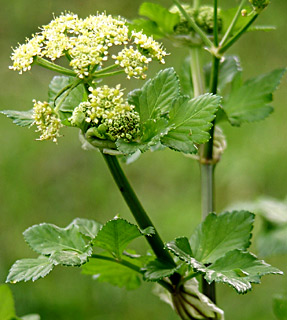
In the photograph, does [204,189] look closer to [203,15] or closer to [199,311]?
[199,311]

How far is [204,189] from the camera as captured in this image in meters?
1.04

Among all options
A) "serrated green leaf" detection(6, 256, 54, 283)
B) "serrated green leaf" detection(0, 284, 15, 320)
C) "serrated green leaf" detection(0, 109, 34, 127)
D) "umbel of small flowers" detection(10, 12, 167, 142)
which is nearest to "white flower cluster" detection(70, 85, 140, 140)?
"umbel of small flowers" detection(10, 12, 167, 142)

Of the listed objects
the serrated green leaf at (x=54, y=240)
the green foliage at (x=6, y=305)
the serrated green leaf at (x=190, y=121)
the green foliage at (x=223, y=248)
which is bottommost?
the green foliage at (x=223, y=248)

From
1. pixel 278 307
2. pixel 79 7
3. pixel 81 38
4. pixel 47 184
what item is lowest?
pixel 278 307

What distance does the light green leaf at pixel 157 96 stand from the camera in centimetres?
82

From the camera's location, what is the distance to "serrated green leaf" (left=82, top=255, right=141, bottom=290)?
95 cm

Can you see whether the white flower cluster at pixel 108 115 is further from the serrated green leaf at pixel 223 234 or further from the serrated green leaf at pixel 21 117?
the serrated green leaf at pixel 223 234

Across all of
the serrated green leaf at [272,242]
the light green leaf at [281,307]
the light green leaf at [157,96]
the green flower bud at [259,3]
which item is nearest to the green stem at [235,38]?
the green flower bud at [259,3]

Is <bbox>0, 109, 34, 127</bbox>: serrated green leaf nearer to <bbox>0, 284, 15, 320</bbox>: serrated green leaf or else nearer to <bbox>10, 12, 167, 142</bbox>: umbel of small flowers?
<bbox>10, 12, 167, 142</bbox>: umbel of small flowers

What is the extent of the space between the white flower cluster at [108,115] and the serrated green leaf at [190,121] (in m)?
0.06

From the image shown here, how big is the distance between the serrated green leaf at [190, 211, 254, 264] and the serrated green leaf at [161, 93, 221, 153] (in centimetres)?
20

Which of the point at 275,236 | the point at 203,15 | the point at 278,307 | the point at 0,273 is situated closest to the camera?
the point at 278,307

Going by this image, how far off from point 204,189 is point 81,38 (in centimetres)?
42

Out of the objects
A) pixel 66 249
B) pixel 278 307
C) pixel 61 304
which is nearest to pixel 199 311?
pixel 278 307
